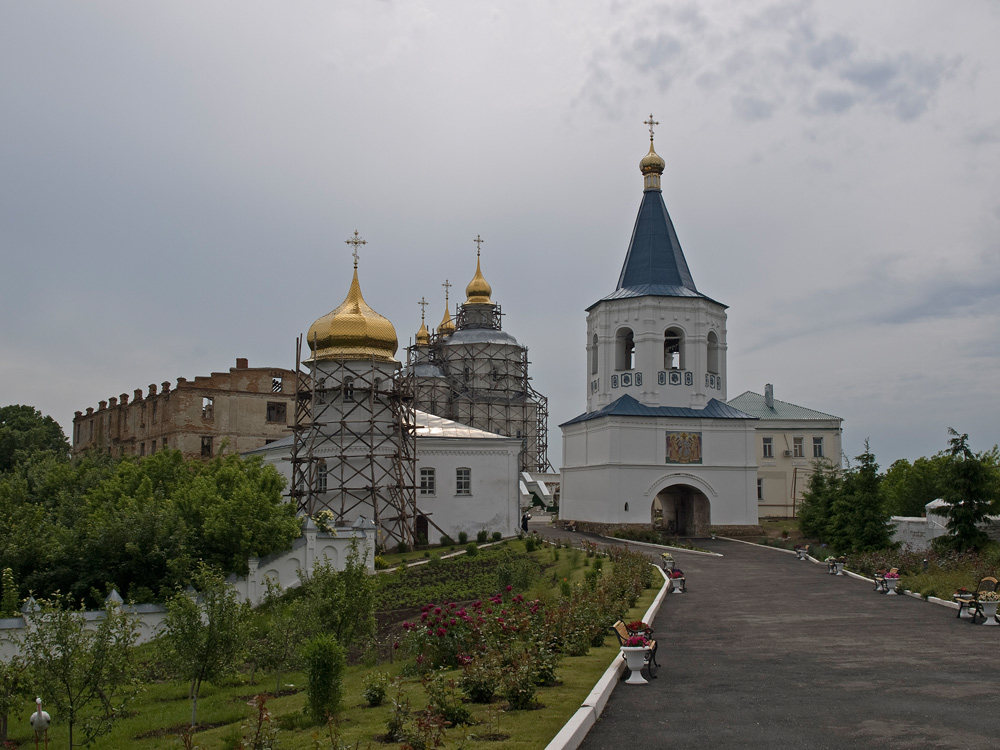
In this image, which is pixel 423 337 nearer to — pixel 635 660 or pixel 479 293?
pixel 479 293

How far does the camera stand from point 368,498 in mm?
32688

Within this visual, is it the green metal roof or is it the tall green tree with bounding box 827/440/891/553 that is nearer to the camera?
the tall green tree with bounding box 827/440/891/553

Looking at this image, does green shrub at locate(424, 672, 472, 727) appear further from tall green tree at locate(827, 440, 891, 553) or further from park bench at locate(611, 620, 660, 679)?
tall green tree at locate(827, 440, 891, 553)

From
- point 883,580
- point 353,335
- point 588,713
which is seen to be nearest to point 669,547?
point 883,580

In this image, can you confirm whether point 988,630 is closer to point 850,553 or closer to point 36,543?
point 850,553

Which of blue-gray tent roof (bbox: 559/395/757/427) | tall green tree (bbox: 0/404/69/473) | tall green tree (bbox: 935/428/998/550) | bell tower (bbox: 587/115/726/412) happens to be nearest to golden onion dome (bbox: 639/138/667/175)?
bell tower (bbox: 587/115/726/412)

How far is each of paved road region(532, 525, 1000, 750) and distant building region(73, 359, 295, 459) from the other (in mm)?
35320

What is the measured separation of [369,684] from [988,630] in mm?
8986

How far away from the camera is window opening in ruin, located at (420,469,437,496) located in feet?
115

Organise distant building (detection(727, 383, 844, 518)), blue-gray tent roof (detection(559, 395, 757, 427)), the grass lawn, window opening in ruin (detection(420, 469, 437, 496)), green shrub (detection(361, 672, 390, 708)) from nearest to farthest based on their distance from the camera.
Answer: the grass lawn
green shrub (detection(361, 672, 390, 708))
window opening in ruin (detection(420, 469, 437, 496))
blue-gray tent roof (detection(559, 395, 757, 427))
distant building (detection(727, 383, 844, 518))

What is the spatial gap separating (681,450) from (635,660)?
25764 millimetres

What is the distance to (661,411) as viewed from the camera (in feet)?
118

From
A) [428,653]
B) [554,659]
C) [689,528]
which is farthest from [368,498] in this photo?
[554,659]

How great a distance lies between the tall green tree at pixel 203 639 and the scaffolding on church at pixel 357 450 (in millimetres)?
20732
